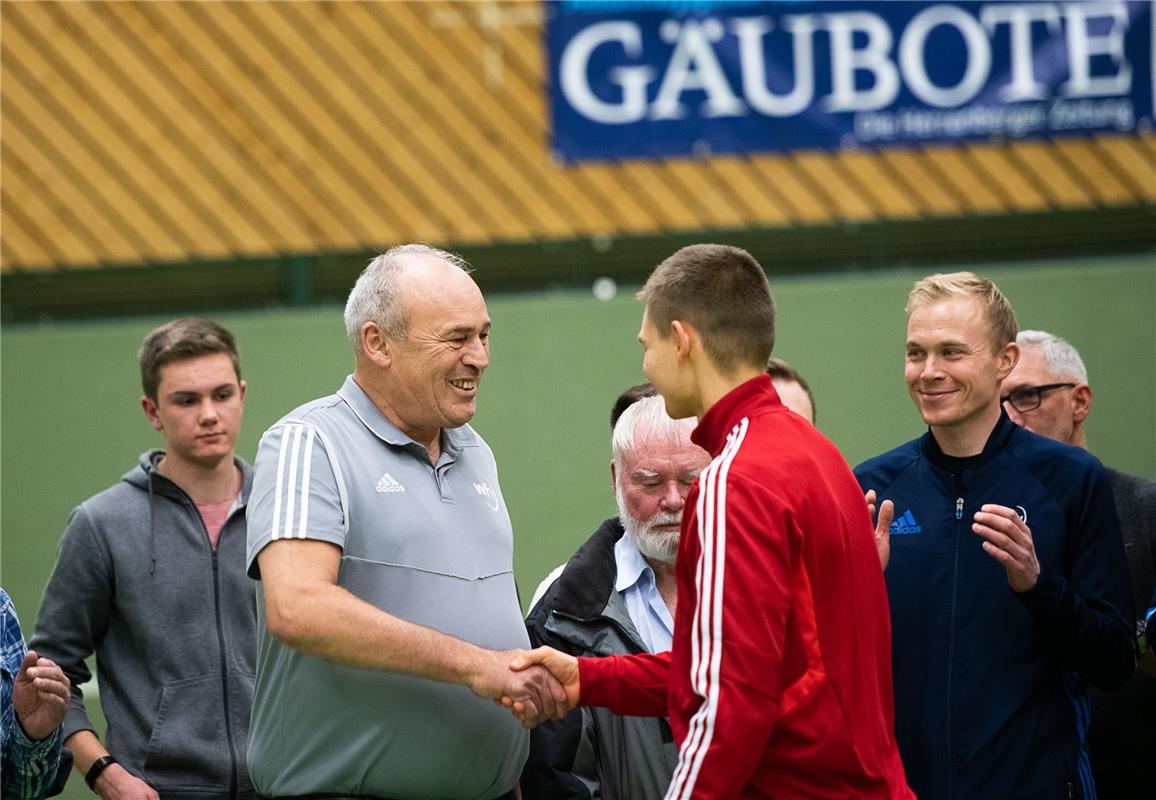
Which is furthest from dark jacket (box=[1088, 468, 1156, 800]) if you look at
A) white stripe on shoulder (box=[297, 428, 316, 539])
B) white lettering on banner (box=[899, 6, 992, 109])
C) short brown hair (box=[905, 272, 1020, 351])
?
white lettering on banner (box=[899, 6, 992, 109])

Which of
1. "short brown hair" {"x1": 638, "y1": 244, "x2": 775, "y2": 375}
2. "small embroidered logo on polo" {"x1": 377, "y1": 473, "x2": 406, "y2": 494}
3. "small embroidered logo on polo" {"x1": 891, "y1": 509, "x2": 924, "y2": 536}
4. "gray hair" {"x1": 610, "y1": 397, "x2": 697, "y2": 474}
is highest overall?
"short brown hair" {"x1": 638, "y1": 244, "x2": 775, "y2": 375}

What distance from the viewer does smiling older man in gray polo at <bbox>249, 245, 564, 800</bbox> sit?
2.69m

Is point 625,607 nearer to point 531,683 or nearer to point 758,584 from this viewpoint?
point 531,683

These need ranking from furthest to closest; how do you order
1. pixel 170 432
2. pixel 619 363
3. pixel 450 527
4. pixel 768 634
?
1. pixel 619 363
2. pixel 170 432
3. pixel 450 527
4. pixel 768 634

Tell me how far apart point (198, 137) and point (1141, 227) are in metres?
4.59

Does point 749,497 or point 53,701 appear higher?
point 749,497

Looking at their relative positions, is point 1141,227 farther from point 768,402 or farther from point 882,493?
point 768,402

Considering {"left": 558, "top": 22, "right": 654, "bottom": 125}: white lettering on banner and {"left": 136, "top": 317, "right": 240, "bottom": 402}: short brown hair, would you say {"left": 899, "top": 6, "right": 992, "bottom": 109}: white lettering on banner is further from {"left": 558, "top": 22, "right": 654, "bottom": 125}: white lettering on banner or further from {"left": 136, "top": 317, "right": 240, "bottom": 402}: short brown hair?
{"left": 136, "top": 317, "right": 240, "bottom": 402}: short brown hair

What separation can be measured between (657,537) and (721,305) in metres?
0.85

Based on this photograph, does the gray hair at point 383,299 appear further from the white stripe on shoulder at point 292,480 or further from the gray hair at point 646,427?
the gray hair at point 646,427

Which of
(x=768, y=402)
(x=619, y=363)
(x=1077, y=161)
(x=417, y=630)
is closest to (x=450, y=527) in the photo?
(x=417, y=630)

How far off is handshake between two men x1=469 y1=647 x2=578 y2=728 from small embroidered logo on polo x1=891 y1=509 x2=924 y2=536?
3.00ft

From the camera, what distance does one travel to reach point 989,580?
3.20m

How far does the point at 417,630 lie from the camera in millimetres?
2693
